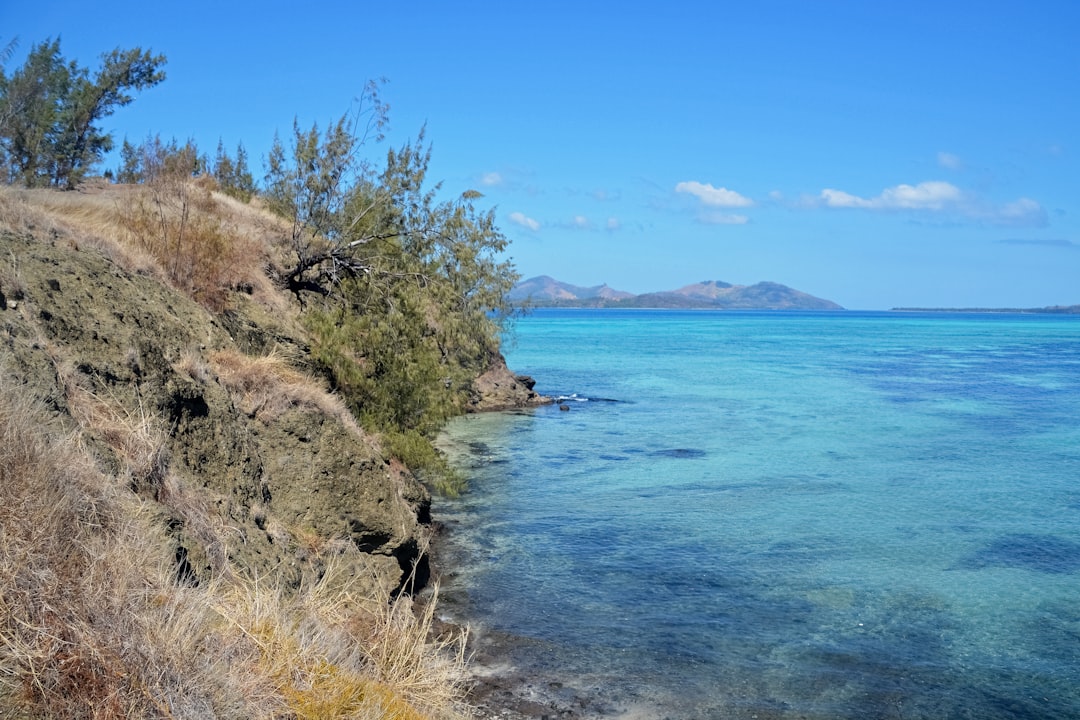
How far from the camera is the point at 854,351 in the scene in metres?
94.9

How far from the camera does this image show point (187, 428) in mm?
10656

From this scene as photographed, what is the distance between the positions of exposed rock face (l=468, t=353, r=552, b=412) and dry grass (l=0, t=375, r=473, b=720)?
33.6 m

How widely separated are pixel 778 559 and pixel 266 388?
10.8 meters

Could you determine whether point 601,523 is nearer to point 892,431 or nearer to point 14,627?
point 14,627

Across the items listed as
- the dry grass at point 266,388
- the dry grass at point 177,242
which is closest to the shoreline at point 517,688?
the dry grass at point 266,388

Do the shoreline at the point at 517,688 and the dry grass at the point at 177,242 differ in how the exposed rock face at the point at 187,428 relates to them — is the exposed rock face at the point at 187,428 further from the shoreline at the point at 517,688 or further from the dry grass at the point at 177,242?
the shoreline at the point at 517,688

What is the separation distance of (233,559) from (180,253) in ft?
32.3

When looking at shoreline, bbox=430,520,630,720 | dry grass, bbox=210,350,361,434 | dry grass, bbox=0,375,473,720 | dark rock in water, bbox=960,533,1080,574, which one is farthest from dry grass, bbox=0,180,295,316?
dark rock in water, bbox=960,533,1080,574

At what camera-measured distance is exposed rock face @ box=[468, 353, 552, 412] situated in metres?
41.6

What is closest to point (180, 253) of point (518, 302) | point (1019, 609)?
point (1019, 609)

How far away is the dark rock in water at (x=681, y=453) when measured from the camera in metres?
29.6

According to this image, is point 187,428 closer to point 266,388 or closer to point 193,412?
point 193,412

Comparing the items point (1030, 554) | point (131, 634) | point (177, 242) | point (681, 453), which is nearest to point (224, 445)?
point (131, 634)

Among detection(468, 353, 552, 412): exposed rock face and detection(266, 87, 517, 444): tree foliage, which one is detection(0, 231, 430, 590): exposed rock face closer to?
detection(266, 87, 517, 444): tree foliage
